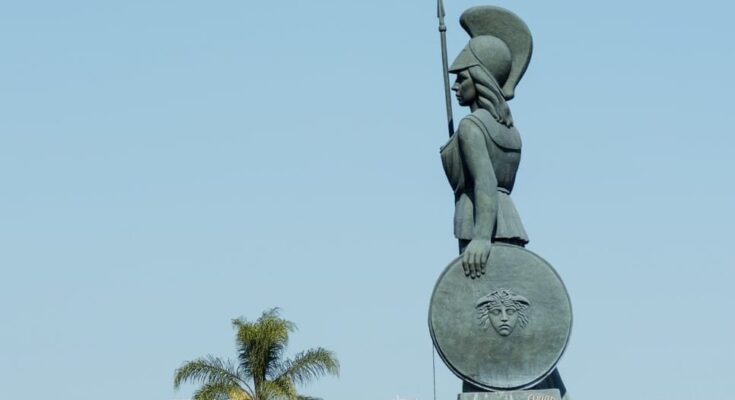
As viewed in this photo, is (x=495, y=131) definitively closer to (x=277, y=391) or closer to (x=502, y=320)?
(x=502, y=320)

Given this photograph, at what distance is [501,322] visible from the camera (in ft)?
51.2

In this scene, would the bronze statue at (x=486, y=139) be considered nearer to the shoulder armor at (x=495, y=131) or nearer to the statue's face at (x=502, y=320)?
the shoulder armor at (x=495, y=131)

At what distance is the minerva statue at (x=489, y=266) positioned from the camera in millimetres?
15617

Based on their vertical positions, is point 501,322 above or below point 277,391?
below

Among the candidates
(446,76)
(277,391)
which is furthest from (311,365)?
(446,76)

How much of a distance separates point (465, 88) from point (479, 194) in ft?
3.88

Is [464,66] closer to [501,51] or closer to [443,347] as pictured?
[501,51]

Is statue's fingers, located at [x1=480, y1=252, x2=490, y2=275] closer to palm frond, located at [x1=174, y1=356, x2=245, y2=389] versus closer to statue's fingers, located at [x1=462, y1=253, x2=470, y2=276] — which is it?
statue's fingers, located at [x1=462, y1=253, x2=470, y2=276]

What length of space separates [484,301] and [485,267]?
328mm

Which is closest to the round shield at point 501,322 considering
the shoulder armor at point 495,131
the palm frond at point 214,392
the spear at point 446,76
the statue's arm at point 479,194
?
the statue's arm at point 479,194

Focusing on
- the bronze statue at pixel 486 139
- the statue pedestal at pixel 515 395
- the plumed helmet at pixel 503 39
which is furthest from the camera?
the plumed helmet at pixel 503 39

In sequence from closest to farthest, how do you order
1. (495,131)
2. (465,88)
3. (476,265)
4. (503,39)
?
(476,265) → (495,131) → (465,88) → (503,39)

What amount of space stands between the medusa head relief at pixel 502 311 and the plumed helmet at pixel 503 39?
2.12m

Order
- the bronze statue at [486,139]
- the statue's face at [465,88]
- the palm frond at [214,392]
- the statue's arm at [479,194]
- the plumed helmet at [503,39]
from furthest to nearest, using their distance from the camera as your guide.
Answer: the palm frond at [214,392], the plumed helmet at [503,39], the statue's face at [465,88], the bronze statue at [486,139], the statue's arm at [479,194]
